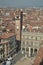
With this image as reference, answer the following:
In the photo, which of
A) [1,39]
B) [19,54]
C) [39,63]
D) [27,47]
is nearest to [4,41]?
[1,39]

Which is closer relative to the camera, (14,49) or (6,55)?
(6,55)

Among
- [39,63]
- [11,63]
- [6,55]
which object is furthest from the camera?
[6,55]

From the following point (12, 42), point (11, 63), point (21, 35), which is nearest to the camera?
point (11, 63)

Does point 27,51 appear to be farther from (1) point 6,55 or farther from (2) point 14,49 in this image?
(1) point 6,55

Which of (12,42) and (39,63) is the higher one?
(39,63)

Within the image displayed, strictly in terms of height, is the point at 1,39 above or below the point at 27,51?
above

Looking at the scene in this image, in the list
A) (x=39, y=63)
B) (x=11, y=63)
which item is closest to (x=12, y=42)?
(x=11, y=63)

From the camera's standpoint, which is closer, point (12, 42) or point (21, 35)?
point (12, 42)

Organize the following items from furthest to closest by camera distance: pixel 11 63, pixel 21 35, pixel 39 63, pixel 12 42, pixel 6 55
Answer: pixel 21 35 < pixel 12 42 < pixel 6 55 < pixel 11 63 < pixel 39 63

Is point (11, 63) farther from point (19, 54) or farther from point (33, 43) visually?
point (33, 43)
